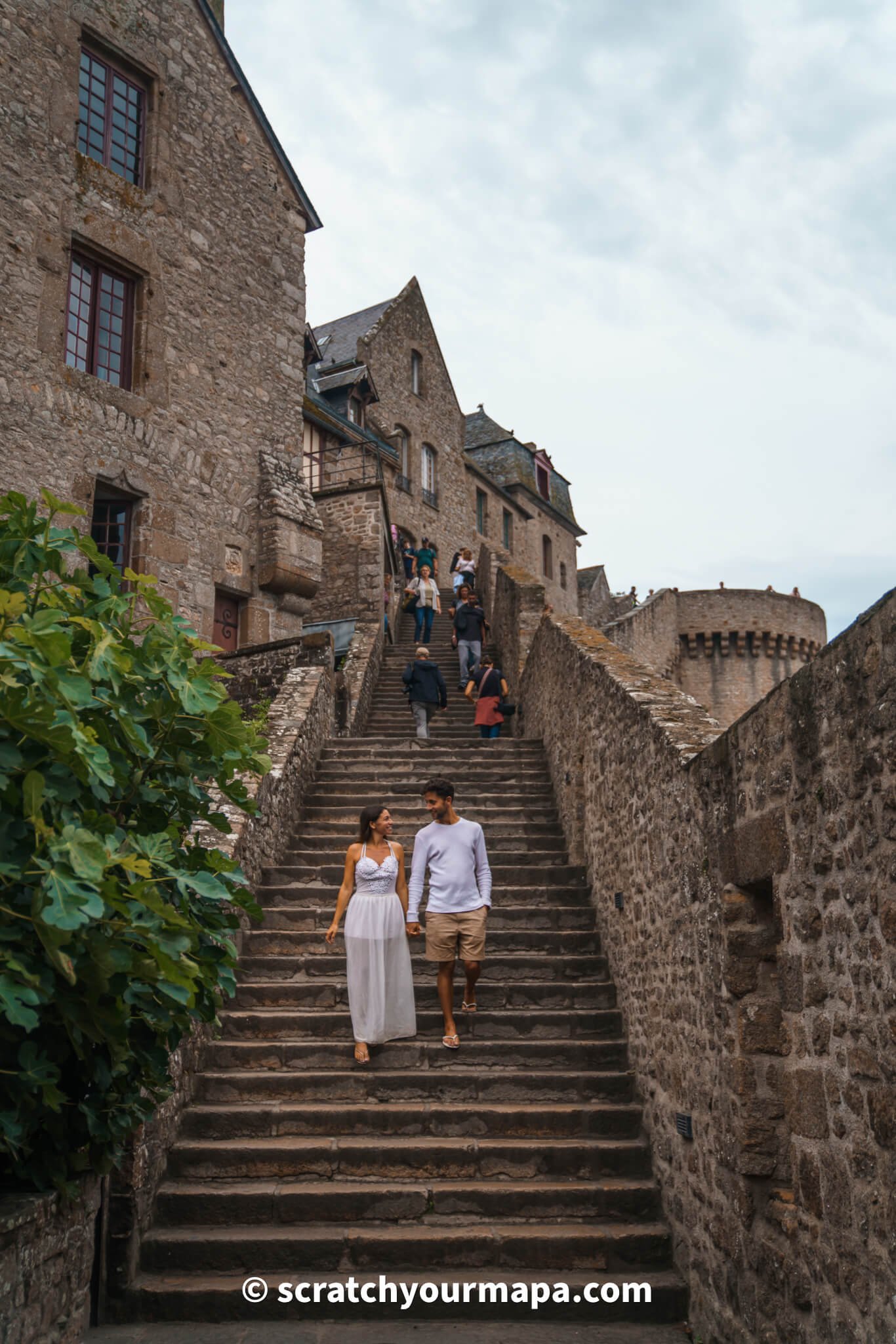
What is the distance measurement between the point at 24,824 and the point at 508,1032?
165 inches

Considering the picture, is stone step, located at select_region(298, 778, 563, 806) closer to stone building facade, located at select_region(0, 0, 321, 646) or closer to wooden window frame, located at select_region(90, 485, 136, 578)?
stone building facade, located at select_region(0, 0, 321, 646)

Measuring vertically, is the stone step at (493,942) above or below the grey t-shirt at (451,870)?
below

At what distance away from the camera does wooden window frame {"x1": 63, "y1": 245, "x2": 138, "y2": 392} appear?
43.0 feet

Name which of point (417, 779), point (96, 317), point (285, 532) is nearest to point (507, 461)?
point (285, 532)

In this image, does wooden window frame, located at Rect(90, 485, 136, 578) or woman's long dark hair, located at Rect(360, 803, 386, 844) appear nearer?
woman's long dark hair, located at Rect(360, 803, 386, 844)

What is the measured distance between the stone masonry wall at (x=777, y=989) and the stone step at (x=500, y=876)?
73.0 inches

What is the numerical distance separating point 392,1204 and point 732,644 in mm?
28415

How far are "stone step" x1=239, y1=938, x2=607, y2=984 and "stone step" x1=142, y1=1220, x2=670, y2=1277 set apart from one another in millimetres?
2064

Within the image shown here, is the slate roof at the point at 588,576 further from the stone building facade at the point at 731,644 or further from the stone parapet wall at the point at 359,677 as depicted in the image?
the stone parapet wall at the point at 359,677

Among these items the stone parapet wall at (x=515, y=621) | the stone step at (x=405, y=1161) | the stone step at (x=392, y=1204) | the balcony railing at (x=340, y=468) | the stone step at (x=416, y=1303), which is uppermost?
the balcony railing at (x=340, y=468)

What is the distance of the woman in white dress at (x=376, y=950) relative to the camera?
20.4 feet

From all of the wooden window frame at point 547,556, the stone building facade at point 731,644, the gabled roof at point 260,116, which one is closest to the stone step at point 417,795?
the gabled roof at point 260,116

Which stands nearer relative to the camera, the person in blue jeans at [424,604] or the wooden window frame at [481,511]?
the person in blue jeans at [424,604]

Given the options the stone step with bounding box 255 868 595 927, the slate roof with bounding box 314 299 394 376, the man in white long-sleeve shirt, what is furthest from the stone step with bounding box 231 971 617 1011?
the slate roof with bounding box 314 299 394 376
